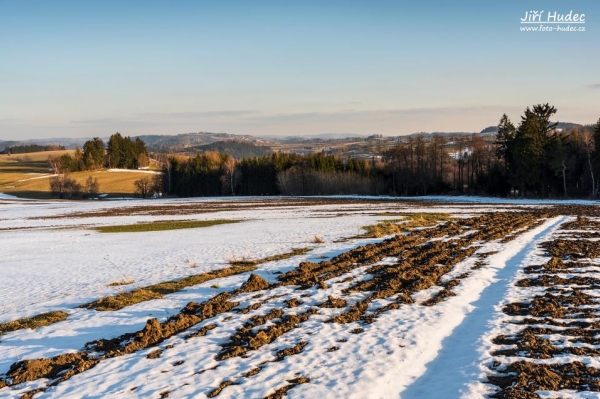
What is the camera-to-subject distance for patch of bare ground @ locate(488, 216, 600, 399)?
750cm

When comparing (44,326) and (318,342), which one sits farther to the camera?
(44,326)

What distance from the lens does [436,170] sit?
8969cm

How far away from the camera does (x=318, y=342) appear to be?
979cm

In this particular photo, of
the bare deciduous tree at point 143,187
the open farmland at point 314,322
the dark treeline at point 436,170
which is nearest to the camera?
the open farmland at point 314,322

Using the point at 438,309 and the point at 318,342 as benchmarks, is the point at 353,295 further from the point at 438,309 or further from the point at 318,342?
the point at 318,342

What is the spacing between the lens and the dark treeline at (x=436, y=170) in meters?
66.1

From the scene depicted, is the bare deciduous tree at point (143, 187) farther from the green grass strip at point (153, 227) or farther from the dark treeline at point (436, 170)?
the green grass strip at point (153, 227)

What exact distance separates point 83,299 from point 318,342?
28.8ft

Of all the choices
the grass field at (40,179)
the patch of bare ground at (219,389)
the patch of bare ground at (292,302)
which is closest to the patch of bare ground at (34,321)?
the patch of bare ground at (292,302)

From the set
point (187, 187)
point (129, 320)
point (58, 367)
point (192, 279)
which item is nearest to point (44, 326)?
point (129, 320)

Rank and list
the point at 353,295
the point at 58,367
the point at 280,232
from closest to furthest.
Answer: the point at 58,367, the point at 353,295, the point at 280,232

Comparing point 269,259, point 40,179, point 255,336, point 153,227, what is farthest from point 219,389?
point 40,179

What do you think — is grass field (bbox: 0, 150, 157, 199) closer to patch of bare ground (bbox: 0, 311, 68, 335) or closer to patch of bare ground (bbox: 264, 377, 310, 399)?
patch of bare ground (bbox: 0, 311, 68, 335)

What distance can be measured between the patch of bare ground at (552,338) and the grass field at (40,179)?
109m
